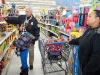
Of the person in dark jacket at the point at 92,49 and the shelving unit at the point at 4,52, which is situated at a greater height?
the person in dark jacket at the point at 92,49

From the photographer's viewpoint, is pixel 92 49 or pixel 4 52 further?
pixel 4 52

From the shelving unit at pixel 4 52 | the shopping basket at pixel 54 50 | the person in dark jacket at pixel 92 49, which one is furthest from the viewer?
the shelving unit at pixel 4 52

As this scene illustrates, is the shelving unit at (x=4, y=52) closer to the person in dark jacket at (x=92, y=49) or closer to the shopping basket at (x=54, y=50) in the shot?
the shopping basket at (x=54, y=50)

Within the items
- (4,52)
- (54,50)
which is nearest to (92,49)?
(54,50)

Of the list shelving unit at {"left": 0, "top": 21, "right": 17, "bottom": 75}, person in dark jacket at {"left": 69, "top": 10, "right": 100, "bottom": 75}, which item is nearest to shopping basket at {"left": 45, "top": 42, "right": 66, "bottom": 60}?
shelving unit at {"left": 0, "top": 21, "right": 17, "bottom": 75}

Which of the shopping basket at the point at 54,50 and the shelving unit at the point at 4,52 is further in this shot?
the shelving unit at the point at 4,52

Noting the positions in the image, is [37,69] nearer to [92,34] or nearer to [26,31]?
[26,31]

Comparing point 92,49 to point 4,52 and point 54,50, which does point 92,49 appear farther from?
point 4,52

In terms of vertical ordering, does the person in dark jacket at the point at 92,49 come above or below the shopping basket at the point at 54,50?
above

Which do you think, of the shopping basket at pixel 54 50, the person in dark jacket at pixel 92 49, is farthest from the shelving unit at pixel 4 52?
the person in dark jacket at pixel 92 49

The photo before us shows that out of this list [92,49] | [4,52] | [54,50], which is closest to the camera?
[92,49]

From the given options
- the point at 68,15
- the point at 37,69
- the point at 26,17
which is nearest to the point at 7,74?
the point at 37,69

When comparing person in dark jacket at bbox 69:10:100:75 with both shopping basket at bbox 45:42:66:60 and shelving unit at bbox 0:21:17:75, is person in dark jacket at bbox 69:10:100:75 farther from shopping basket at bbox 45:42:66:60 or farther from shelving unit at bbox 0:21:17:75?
shelving unit at bbox 0:21:17:75

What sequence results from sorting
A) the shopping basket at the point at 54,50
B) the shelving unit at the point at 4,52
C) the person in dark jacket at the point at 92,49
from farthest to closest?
the shelving unit at the point at 4,52, the shopping basket at the point at 54,50, the person in dark jacket at the point at 92,49
